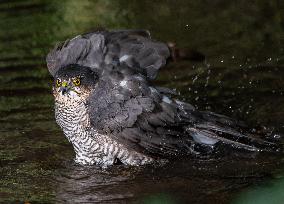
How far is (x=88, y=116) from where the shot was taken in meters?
7.22

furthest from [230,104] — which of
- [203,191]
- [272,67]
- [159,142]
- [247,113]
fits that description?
[203,191]

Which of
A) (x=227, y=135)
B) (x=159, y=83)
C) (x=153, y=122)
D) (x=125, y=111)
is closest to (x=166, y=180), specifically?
(x=153, y=122)

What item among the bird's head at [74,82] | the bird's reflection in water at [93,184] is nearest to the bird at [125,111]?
the bird's head at [74,82]

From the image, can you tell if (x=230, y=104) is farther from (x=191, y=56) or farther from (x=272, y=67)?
(x=191, y=56)

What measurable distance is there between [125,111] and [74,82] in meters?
0.56

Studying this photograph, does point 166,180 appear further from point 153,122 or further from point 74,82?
point 74,82

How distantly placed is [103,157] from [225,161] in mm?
1186

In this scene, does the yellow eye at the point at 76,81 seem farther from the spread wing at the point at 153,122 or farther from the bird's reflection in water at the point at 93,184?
the bird's reflection in water at the point at 93,184

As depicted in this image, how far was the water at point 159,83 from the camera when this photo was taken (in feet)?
22.4

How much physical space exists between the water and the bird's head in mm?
772

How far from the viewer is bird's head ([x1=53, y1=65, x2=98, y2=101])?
7059 millimetres

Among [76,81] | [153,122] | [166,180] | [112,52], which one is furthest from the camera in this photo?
[112,52]

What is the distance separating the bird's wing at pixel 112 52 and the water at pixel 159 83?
3.27ft

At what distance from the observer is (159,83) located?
384 inches
